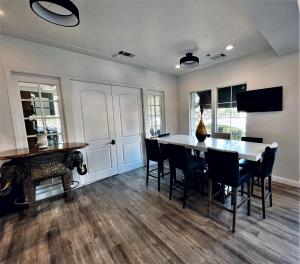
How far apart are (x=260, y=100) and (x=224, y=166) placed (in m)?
2.19

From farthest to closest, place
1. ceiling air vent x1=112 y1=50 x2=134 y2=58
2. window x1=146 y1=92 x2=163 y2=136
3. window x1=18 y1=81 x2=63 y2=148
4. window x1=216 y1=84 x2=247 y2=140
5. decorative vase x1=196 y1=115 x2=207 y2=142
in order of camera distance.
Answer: window x1=146 y1=92 x2=163 y2=136 → window x1=216 y1=84 x2=247 y2=140 → ceiling air vent x1=112 y1=50 x2=134 y2=58 → decorative vase x1=196 y1=115 x2=207 y2=142 → window x1=18 y1=81 x2=63 y2=148

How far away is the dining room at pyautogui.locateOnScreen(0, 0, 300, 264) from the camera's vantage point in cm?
181

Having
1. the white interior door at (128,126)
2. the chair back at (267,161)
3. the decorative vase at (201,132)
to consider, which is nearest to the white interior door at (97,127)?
the white interior door at (128,126)

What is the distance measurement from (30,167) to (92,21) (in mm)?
2274

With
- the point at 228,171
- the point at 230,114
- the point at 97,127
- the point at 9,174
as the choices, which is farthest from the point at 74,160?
the point at 230,114

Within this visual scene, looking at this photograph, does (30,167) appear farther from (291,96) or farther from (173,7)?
(291,96)

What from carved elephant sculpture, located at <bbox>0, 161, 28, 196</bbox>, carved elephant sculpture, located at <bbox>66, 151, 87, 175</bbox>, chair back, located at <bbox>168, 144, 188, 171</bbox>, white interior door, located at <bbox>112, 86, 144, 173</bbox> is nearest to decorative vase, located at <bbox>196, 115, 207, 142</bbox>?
chair back, located at <bbox>168, 144, 188, 171</bbox>

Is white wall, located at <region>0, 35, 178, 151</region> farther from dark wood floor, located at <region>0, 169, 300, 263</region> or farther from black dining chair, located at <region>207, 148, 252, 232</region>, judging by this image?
black dining chair, located at <region>207, 148, 252, 232</region>

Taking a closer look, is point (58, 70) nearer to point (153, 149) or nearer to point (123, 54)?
point (123, 54)

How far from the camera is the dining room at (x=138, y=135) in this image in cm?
181

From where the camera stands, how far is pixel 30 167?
2.38 meters

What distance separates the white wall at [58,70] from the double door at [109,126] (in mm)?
183

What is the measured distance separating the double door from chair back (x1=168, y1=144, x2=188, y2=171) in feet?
5.62

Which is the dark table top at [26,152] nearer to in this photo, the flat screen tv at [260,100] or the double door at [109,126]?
the double door at [109,126]
